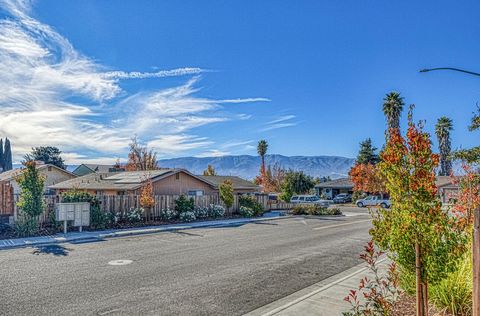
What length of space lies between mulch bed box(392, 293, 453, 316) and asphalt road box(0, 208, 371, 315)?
2.50m

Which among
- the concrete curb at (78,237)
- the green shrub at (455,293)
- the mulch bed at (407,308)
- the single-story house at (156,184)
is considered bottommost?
the concrete curb at (78,237)

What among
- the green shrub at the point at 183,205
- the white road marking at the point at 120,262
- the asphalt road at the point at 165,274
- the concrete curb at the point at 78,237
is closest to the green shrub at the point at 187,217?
the green shrub at the point at 183,205

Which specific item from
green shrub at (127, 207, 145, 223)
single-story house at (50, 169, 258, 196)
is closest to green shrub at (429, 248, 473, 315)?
green shrub at (127, 207, 145, 223)

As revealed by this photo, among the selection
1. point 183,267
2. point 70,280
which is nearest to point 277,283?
point 183,267

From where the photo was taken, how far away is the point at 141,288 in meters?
8.73

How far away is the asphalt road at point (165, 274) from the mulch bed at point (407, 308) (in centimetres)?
250

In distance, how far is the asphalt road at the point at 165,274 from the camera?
756 cm

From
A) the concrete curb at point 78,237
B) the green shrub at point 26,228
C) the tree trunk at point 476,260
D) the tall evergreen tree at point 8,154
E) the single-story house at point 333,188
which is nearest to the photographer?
the tree trunk at point 476,260

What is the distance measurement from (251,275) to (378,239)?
4999mm

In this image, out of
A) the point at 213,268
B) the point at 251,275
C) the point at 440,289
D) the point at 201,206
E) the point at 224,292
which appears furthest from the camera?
the point at 201,206

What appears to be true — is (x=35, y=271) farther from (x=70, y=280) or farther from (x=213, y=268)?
(x=213, y=268)

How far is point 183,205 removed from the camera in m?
26.5

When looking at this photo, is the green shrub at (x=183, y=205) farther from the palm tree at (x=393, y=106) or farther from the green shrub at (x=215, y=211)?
the palm tree at (x=393, y=106)

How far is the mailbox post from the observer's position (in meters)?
18.8
